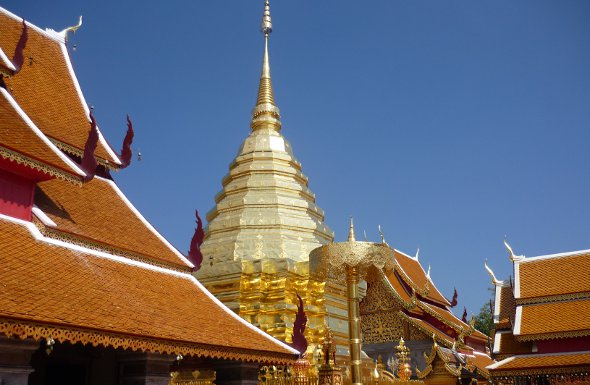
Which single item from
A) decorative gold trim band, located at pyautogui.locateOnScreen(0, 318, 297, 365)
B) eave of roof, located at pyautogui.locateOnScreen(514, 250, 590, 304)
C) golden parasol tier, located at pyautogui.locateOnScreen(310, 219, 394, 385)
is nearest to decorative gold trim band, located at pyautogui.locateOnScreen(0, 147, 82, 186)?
decorative gold trim band, located at pyautogui.locateOnScreen(0, 318, 297, 365)

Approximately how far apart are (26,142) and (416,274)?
69.9ft

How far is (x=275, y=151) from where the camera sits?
22047mm

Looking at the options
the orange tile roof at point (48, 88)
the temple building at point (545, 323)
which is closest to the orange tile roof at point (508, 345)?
the temple building at point (545, 323)

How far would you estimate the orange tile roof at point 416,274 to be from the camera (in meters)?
26.2

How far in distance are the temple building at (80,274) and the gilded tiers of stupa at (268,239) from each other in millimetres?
5608

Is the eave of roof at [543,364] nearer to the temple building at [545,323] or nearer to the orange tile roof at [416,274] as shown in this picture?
the temple building at [545,323]

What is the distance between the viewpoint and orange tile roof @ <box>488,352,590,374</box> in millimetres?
16375

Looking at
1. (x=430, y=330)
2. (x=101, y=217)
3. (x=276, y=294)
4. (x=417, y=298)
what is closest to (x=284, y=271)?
(x=276, y=294)

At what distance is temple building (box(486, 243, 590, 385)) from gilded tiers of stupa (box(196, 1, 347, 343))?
16.2 feet

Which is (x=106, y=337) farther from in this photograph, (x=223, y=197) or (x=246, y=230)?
(x=223, y=197)

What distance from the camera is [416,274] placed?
27578 millimetres

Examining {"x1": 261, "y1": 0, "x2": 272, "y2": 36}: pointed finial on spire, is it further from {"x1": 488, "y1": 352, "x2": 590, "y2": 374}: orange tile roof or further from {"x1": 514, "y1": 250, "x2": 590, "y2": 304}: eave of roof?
{"x1": 488, "y1": 352, "x2": 590, "y2": 374}: orange tile roof

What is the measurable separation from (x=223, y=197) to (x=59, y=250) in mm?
13377

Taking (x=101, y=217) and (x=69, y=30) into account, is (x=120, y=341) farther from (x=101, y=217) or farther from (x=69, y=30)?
(x=69, y=30)
